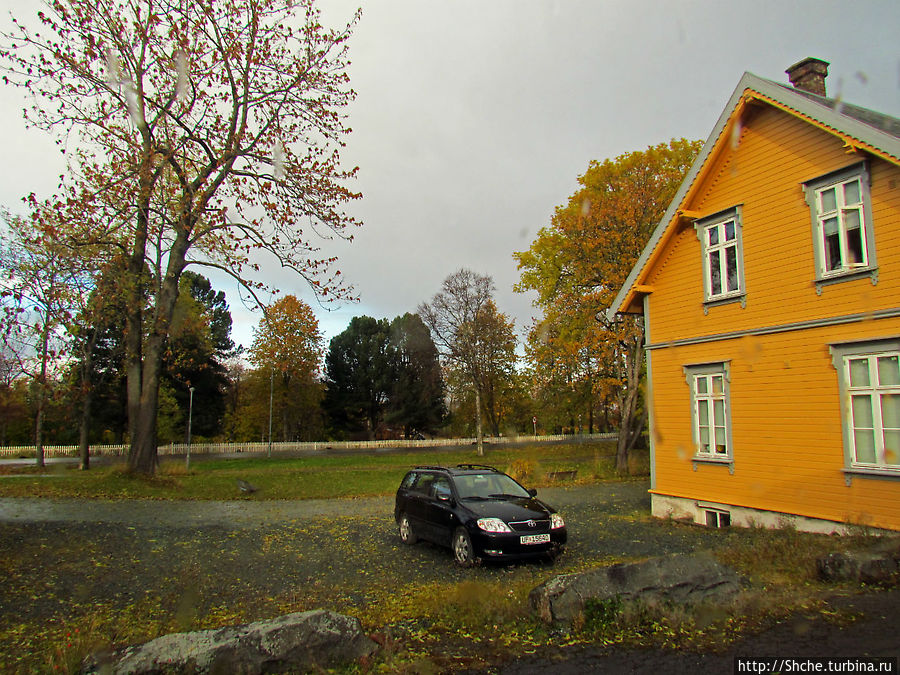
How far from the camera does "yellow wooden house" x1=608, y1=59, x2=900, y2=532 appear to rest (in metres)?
10.7

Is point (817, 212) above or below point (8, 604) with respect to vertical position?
above

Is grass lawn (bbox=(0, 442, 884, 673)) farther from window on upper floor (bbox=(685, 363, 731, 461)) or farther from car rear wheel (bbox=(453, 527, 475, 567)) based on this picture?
window on upper floor (bbox=(685, 363, 731, 461))

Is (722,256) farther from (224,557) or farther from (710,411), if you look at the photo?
(224,557)

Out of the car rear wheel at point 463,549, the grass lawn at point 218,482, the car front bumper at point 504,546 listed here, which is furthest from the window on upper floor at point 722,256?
the grass lawn at point 218,482

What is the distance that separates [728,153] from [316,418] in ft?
191

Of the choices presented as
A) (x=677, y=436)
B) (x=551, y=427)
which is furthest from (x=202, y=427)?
(x=677, y=436)

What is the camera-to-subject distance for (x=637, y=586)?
21.1 ft

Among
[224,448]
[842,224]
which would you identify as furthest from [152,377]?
[224,448]

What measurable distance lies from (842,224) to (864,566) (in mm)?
6681

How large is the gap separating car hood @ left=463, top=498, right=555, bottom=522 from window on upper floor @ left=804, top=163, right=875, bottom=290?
7082 mm

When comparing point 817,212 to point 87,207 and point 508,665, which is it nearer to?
point 508,665

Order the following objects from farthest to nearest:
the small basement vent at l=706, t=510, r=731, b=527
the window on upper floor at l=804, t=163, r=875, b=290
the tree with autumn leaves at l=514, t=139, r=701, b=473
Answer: the tree with autumn leaves at l=514, t=139, r=701, b=473 < the small basement vent at l=706, t=510, r=731, b=527 < the window on upper floor at l=804, t=163, r=875, b=290

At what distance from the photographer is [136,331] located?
72.4 ft

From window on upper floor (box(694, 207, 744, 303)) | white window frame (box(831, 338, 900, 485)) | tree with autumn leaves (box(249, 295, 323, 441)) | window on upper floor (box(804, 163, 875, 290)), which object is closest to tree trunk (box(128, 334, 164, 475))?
window on upper floor (box(694, 207, 744, 303))
